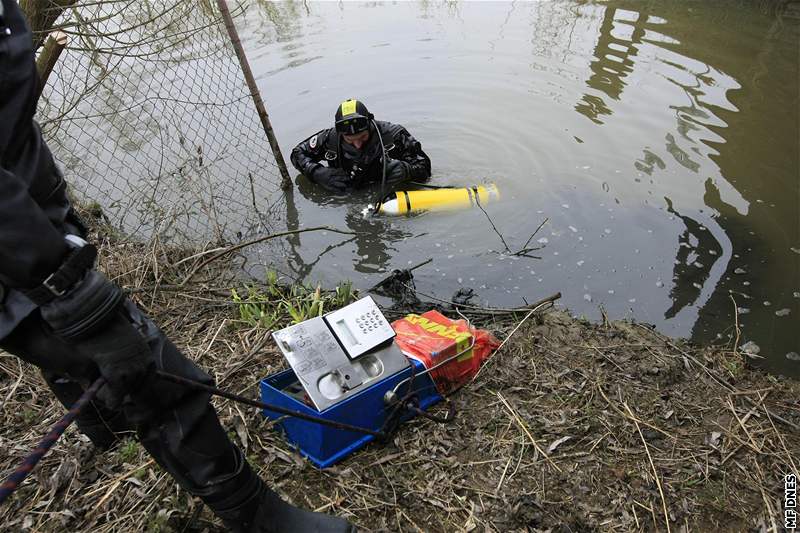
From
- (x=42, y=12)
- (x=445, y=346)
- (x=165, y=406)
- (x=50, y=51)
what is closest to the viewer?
(x=165, y=406)

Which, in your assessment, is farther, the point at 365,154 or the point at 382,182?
the point at 365,154

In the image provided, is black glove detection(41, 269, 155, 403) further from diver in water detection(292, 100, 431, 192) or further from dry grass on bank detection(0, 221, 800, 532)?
diver in water detection(292, 100, 431, 192)

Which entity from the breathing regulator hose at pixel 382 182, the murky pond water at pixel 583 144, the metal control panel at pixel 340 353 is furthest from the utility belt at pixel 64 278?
the breathing regulator hose at pixel 382 182

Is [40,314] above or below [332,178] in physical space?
above

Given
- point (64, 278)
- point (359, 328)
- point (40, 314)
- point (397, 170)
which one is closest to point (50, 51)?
point (40, 314)

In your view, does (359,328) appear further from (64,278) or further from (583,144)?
(583,144)

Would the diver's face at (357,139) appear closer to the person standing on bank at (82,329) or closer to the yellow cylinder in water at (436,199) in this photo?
the yellow cylinder in water at (436,199)

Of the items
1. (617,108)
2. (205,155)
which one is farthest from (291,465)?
(617,108)

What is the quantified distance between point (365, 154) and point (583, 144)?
8.78ft

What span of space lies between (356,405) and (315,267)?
8.39ft

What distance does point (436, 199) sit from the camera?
5340mm

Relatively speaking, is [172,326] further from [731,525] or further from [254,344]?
[731,525]

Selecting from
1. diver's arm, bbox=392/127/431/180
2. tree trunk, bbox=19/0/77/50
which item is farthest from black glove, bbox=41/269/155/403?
diver's arm, bbox=392/127/431/180

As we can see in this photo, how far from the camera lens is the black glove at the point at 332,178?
5613 mm
